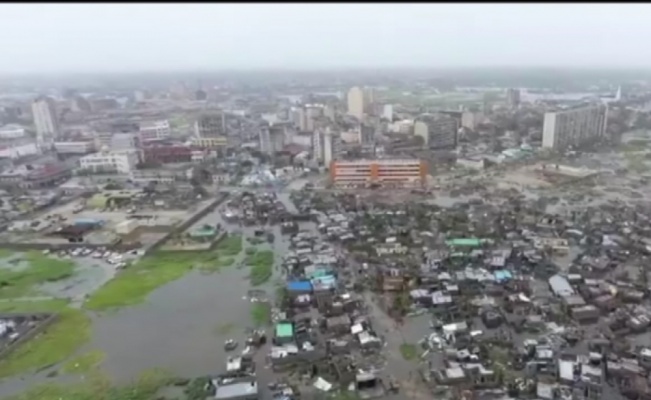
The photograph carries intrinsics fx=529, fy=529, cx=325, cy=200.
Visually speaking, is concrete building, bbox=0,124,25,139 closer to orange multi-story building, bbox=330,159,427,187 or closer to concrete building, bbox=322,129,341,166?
concrete building, bbox=322,129,341,166

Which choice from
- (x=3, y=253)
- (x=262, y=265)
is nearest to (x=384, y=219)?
(x=262, y=265)

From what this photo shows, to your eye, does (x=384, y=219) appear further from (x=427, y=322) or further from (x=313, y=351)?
(x=313, y=351)

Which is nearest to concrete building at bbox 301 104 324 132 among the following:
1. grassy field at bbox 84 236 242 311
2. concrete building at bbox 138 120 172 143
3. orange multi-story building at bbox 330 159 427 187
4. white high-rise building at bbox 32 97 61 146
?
concrete building at bbox 138 120 172 143

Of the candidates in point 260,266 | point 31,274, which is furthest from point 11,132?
point 260,266

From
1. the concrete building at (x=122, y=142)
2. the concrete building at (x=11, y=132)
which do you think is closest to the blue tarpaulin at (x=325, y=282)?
the concrete building at (x=122, y=142)

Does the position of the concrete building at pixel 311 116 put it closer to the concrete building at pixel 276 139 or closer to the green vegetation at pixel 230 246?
the concrete building at pixel 276 139

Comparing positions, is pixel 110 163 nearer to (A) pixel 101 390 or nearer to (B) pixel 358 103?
(A) pixel 101 390
